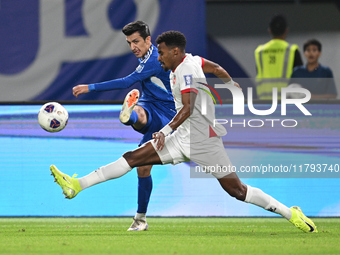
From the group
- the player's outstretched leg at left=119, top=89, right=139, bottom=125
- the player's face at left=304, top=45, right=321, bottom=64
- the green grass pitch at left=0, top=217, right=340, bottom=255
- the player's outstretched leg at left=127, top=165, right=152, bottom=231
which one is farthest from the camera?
the player's face at left=304, top=45, right=321, bottom=64

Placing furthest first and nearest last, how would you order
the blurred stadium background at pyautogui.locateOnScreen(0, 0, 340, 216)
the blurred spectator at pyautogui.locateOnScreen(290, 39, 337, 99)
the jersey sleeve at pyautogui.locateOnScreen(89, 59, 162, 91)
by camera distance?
the blurred spectator at pyautogui.locateOnScreen(290, 39, 337, 99), the blurred stadium background at pyautogui.locateOnScreen(0, 0, 340, 216), the jersey sleeve at pyautogui.locateOnScreen(89, 59, 162, 91)

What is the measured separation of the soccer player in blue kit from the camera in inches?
228

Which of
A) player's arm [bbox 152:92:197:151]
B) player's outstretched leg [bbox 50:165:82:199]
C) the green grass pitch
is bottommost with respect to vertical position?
the green grass pitch

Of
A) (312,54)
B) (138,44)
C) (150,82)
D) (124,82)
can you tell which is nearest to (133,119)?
(124,82)

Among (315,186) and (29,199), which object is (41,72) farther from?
(315,186)

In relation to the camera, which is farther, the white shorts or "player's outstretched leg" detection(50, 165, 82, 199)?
the white shorts

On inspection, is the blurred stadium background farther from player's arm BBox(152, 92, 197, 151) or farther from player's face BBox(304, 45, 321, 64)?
player's arm BBox(152, 92, 197, 151)

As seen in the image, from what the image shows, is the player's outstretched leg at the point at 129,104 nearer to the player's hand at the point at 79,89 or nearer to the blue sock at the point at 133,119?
the blue sock at the point at 133,119

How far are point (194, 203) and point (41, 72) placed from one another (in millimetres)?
2425

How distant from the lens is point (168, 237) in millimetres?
5094

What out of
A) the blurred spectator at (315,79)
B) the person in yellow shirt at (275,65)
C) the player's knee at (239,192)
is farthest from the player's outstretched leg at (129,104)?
the blurred spectator at (315,79)

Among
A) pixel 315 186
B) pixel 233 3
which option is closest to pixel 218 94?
pixel 315 186

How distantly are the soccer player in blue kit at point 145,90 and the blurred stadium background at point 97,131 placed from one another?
113cm

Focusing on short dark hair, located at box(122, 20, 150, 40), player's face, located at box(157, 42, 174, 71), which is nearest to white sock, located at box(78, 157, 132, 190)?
player's face, located at box(157, 42, 174, 71)
